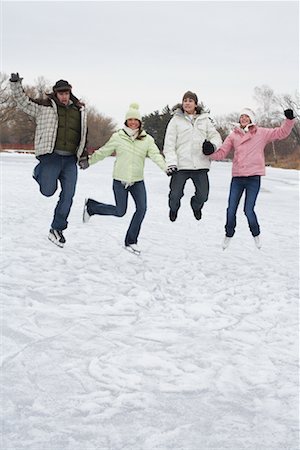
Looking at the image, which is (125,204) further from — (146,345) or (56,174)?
(146,345)

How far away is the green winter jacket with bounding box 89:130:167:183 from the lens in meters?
5.30

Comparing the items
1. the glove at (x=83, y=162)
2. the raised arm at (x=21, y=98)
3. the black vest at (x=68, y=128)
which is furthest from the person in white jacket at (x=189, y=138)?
the raised arm at (x=21, y=98)

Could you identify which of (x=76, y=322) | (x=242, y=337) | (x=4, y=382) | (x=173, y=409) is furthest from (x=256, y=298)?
(x=4, y=382)

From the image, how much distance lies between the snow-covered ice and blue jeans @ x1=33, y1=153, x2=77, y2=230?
73cm

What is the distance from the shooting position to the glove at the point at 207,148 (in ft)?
16.2

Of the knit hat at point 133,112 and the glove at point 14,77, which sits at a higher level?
the glove at point 14,77

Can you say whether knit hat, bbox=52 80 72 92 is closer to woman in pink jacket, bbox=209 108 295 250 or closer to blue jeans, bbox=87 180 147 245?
blue jeans, bbox=87 180 147 245

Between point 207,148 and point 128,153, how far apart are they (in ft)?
2.79

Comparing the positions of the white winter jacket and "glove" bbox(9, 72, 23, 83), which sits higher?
"glove" bbox(9, 72, 23, 83)

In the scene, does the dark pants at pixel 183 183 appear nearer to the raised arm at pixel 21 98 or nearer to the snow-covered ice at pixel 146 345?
the snow-covered ice at pixel 146 345

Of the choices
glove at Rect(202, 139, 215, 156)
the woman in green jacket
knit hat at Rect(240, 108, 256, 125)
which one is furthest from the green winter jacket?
knit hat at Rect(240, 108, 256, 125)

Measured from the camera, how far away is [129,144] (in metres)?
5.30

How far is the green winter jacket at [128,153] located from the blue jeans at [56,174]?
0.27m

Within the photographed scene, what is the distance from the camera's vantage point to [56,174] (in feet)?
17.7
